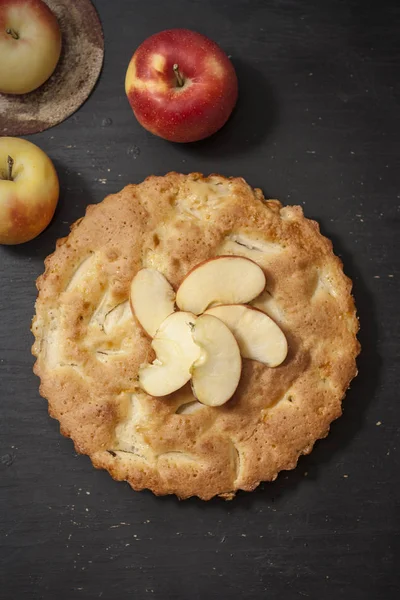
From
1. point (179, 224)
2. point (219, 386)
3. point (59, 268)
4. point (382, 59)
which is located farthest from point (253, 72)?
point (219, 386)

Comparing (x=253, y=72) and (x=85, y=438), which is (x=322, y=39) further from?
(x=85, y=438)

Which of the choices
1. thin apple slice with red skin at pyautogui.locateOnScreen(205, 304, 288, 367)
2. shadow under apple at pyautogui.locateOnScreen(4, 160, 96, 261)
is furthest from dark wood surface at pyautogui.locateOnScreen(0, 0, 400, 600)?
thin apple slice with red skin at pyautogui.locateOnScreen(205, 304, 288, 367)

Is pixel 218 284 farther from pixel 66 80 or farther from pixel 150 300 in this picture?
pixel 66 80

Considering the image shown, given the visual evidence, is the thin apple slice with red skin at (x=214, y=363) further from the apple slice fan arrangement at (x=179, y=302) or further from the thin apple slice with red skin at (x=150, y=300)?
the thin apple slice with red skin at (x=150, y=300)

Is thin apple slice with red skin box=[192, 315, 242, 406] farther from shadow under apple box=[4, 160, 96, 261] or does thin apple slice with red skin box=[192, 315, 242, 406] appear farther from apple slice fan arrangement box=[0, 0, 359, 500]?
shadow under apple box=[4, 160, 96, 261]

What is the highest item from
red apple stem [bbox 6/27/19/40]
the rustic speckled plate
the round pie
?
red apple stem [bbox 6/27/19/40]

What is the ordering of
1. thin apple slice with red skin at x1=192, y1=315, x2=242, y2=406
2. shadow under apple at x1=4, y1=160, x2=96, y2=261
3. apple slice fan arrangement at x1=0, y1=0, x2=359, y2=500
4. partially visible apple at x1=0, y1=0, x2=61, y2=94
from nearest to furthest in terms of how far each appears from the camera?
thin apple slice with red skin at x1=192, y1=315, x2=242, y2=406, apple slice fan arrangement at x1=0, y1=0, x2=359, y2=500, partially visible apple at x1=0, y1=0, x2=61, y2=94, shadow under apple at x1=4, y1=160, x2=96, y2=261

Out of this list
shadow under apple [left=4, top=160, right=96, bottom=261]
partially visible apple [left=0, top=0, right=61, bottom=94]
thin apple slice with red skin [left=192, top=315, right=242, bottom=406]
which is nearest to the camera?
thin apple slice with red skin [left=192, top=315, right=242, bottom=406]
